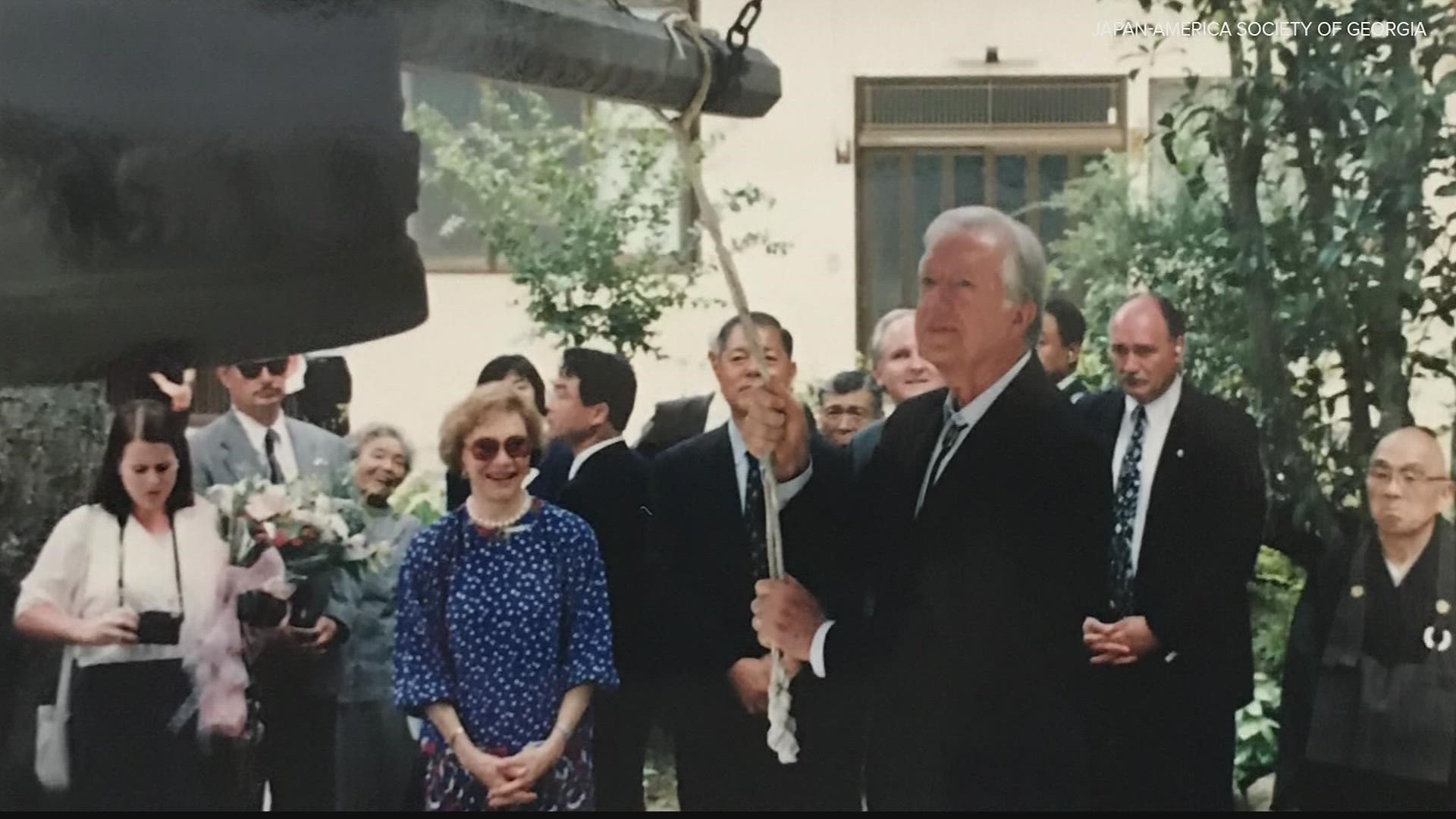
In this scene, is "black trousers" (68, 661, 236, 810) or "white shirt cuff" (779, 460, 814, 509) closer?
"white shirt cuff" (779, 460, 814, 509)

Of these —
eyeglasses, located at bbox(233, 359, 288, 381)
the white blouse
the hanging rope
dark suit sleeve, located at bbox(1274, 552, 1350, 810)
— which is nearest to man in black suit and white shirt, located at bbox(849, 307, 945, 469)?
the hanging rope

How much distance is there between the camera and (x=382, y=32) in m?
2.11

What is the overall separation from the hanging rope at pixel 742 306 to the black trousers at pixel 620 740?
177 millimetres

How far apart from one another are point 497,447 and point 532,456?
5cm

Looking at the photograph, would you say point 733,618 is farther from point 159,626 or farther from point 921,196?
point 159,626

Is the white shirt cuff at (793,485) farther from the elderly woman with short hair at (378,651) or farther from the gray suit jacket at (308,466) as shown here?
the gray suit jacket at (308,466)

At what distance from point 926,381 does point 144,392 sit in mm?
1077

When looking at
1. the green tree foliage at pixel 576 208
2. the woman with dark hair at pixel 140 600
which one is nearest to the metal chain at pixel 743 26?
the green tree foliage at pixel 576 208

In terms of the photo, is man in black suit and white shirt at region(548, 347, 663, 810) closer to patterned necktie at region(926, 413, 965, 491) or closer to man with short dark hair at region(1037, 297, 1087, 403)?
patterned necktie at region(926, 413, 965, 491)

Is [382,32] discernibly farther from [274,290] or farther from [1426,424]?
[1426,424]

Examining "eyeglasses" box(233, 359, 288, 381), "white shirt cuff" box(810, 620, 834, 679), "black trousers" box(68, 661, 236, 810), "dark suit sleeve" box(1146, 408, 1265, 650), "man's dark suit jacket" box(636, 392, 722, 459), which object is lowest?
"black trousers" box(68, 661, 236, 810)

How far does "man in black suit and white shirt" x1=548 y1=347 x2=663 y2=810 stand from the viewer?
2.10 m

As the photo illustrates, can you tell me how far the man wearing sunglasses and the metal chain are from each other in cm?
73

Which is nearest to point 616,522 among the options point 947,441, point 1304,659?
point 947,441
